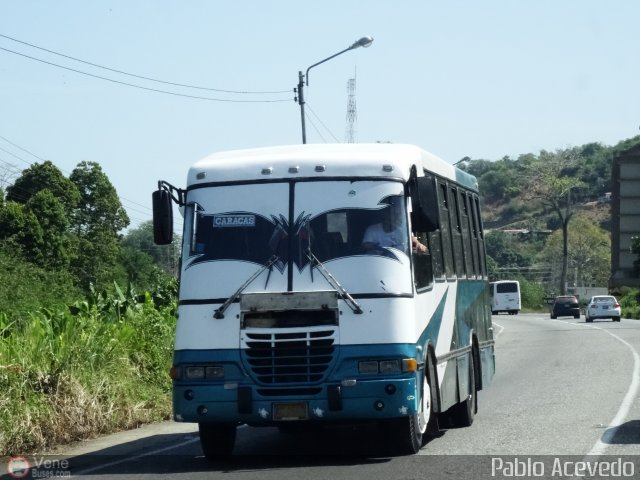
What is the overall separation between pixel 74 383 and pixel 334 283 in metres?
4.75

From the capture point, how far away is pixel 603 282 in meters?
144

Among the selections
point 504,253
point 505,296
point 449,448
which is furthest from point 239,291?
point 504,253

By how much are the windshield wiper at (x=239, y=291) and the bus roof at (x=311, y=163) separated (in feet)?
2.67

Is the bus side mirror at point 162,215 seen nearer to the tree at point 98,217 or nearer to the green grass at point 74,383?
the green grass at point 74,383

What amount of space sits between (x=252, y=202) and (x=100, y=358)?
5.15 m

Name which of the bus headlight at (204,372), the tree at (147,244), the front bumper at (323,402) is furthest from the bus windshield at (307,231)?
the tree at (147,244)

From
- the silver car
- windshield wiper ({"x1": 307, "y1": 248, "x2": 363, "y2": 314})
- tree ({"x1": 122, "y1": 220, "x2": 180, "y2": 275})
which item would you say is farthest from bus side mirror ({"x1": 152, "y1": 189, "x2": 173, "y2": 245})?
tree ({"x1": 122, "y1": 220, "x2": 180, "y2": 275})

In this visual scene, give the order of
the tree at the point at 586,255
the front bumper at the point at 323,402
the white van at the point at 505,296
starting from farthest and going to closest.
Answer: the tree at the point at 586,255
the white van at the point at 505,296
the front bumper at the point at 323,402

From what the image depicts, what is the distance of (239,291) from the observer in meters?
12.0

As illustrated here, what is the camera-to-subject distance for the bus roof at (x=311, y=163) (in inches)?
481

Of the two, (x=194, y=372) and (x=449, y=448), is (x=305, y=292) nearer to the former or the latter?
(x=194, y=372)

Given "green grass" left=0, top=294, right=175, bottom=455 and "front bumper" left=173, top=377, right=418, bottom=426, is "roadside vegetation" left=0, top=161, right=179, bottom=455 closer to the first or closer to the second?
"green grass" left=0, top=294, right=175, bottom=455

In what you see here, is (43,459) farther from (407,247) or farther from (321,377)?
(407,247)

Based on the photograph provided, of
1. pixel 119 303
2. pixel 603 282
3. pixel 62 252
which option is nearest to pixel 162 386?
pixel 119 303
